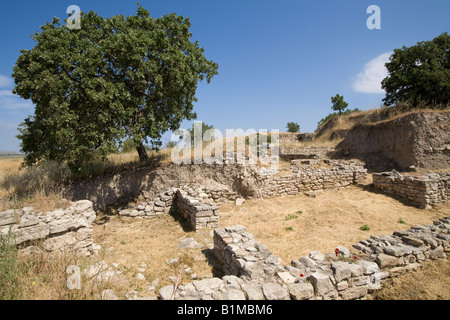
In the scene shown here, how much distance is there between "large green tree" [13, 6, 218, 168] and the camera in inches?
299

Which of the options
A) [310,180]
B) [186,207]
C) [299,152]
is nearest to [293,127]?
[299,152]

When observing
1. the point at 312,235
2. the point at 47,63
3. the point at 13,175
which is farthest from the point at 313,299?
the point at 13,175

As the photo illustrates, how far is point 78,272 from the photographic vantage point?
4.00 m

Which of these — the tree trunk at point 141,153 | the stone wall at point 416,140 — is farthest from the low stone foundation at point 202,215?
the stone wall at point 416,140

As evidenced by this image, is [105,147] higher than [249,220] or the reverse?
higher

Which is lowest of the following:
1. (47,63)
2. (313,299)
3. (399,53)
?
(313,299)

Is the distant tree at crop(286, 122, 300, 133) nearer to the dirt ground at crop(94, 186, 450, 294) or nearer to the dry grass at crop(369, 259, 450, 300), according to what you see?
the dirt ground at crop(94, 186, 450, 294)

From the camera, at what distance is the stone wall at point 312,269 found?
11.7 feet

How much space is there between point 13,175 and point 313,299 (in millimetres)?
11544

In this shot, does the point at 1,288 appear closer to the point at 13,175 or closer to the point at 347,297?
the point at 347,297

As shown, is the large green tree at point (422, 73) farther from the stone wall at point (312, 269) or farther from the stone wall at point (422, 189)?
the stone wall at point (312, 269)

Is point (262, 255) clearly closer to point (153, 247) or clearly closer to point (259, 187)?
point (153, 247)

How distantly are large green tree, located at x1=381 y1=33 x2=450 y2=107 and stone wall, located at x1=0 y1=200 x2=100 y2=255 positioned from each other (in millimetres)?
21615
